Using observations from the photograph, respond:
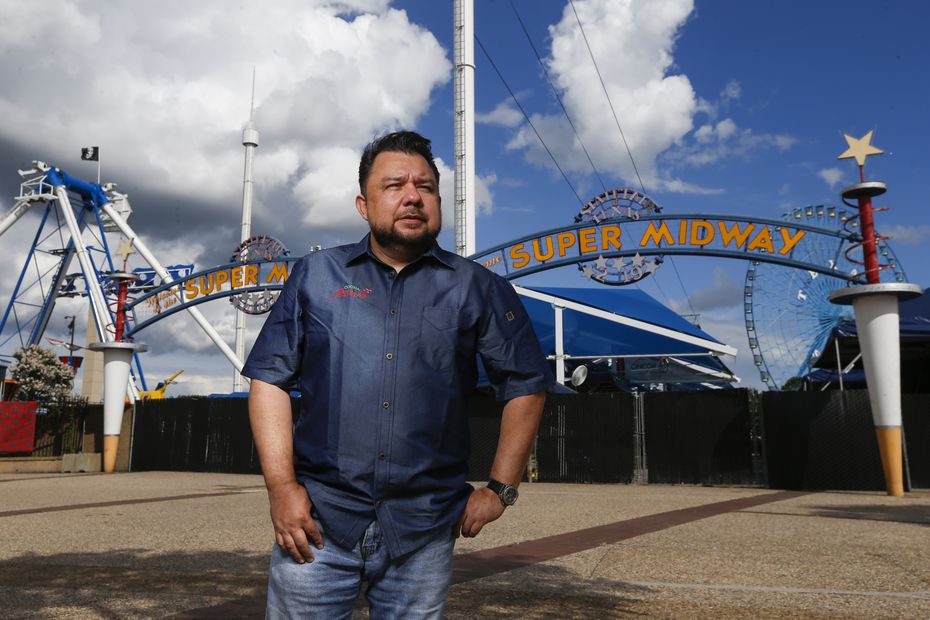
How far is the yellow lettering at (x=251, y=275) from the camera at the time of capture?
23.3m

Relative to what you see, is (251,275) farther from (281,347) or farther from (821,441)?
(281,347)

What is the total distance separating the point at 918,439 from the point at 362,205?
672 inches

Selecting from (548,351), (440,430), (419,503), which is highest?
(548,351)

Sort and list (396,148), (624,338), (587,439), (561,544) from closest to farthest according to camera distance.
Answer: (396,148) → (561,544) → (587,439) → (624,338)

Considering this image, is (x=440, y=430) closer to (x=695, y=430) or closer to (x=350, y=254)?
(x=350, y=254)

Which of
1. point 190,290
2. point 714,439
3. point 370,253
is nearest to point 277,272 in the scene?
point 190,290

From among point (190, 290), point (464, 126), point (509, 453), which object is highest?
point (464, 126)

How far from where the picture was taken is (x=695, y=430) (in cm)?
1717

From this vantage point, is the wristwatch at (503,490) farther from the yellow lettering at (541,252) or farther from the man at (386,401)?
the yellow lettering at (541,252)

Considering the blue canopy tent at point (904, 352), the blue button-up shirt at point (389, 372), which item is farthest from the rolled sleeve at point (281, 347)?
the blue canopy tent at point (904, 352)

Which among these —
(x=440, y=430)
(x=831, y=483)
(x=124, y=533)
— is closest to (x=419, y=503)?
(x=440, y=430)

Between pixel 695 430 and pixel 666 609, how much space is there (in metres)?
13.0

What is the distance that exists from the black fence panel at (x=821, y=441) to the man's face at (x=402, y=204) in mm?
15403

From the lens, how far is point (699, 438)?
17.1 m
